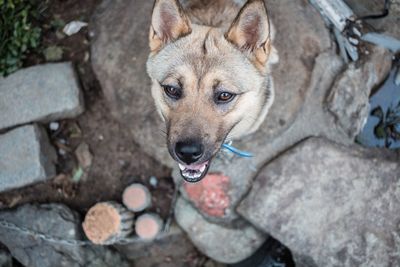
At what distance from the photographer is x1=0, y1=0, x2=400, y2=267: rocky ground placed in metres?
4.21

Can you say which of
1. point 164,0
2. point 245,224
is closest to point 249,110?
point 164,0

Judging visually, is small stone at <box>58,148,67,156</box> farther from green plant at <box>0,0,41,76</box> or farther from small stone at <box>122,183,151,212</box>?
green plant at <box>0,0,41,76</box>

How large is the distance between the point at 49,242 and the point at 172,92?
231cm

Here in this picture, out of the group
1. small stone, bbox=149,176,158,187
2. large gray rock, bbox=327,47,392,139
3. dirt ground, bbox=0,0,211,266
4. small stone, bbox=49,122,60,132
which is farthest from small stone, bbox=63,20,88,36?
large gray rock, bbox=327,47,392,139

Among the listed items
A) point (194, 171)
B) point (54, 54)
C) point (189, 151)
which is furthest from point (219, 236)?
point (54, 54)

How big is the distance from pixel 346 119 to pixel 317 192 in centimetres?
82

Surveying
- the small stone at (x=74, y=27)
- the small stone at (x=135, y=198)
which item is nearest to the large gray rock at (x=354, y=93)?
the small stone at (x=135, y=198)

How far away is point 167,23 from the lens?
3.40 m

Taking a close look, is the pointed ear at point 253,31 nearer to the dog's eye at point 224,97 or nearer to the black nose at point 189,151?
the dog's eye at point 224,97

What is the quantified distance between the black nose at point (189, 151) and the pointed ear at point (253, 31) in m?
0.88

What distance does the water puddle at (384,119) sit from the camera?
4633 millimetres

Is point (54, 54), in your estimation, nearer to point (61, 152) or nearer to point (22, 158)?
point (61, 152)

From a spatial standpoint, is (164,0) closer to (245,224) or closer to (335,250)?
(245,224)

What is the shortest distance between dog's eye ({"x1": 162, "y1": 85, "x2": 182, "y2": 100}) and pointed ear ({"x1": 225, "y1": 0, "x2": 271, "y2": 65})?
0.57m
